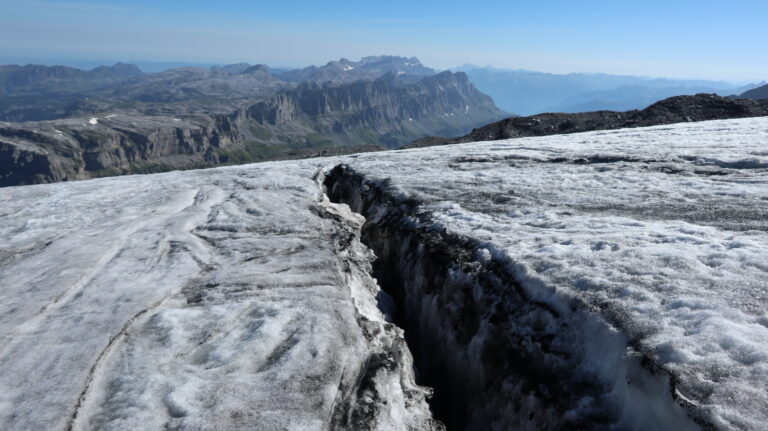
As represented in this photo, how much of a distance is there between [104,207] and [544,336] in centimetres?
1862

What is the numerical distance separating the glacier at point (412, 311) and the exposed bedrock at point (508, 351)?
0.04 m

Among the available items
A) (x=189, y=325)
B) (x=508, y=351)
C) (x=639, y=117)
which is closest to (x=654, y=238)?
(x=508, y=351)

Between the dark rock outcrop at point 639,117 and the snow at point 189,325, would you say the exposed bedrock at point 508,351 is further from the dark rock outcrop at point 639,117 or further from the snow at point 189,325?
the dark rock outcrop at point 639,117

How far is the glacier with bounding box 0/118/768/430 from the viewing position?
632 cm

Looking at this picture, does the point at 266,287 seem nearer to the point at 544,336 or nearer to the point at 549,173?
the point at 544,336

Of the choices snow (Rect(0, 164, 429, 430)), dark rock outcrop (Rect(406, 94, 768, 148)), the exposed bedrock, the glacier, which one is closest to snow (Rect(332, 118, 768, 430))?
the glacier

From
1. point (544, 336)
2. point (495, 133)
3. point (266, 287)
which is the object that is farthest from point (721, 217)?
point (495, 133)

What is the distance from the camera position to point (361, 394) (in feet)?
23.7

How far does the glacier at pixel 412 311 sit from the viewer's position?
6.32 metres

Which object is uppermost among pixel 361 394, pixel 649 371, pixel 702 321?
pixel 702 321

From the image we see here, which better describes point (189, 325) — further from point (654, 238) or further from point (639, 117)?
point (639, 117)

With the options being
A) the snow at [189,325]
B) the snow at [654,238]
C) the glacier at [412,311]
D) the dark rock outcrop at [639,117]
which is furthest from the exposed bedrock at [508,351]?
the dark rock outcrop at [639,117]

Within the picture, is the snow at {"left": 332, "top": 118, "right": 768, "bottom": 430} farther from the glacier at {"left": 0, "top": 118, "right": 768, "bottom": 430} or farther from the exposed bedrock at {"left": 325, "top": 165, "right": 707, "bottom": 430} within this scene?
the exposed bedrock at {"left": 325, "top": 165, "right": 707, "bottom": 430}

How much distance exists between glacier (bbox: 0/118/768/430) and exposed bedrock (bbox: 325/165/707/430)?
4 centimetres
